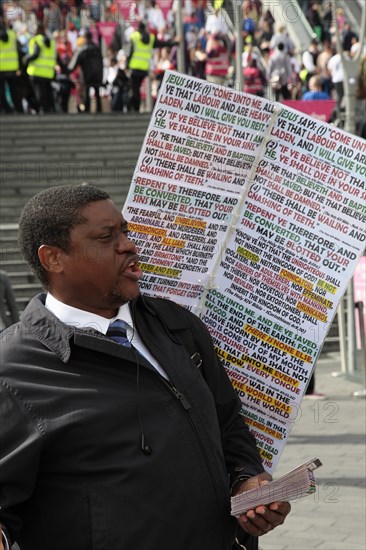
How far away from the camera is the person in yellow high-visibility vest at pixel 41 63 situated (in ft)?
64.6

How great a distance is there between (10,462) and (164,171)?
114 cm

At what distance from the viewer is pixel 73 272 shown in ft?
10.3

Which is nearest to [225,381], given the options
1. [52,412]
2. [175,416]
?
[175,416]

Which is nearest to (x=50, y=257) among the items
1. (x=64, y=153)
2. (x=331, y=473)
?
(x=331, y=473)

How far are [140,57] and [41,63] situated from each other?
1745 mm

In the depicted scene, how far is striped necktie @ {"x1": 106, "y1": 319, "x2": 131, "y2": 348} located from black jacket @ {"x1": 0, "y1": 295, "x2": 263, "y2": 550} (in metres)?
0.07

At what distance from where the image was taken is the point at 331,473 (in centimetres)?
786

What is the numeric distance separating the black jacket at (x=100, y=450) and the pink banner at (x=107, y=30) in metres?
20.3

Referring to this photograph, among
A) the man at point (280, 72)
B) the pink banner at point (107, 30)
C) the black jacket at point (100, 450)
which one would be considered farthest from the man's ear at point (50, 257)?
the pink banner at point (107, 30)

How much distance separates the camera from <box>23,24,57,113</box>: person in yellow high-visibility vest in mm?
19703

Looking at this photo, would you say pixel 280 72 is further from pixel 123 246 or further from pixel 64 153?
pixel 123 246

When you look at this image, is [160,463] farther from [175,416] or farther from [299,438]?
[299,438]

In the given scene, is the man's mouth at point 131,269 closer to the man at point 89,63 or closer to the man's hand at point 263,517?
the man's hand at point 263,517

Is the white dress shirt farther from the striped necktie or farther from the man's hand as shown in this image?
the man's hand
